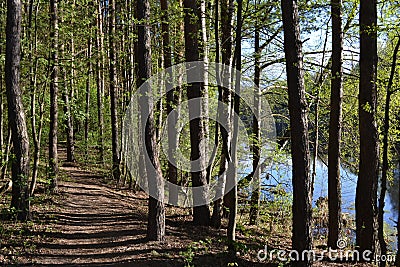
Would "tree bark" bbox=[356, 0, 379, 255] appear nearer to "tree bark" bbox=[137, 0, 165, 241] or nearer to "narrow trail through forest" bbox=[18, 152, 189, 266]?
"narrow trail through forest" bbox=[18, 152, 189, 266]

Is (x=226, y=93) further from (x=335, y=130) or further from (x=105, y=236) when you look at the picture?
(x=105, y=236)

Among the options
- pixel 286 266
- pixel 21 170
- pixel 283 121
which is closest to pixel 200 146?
pixel 286 266

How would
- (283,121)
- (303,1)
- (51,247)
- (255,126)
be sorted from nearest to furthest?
(51,247), (303,1), (255,126), (283,121)

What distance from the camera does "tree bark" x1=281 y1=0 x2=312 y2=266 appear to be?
20.5 ft

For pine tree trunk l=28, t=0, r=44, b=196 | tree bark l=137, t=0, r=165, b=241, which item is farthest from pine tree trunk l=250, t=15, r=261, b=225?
pine tree trunk l=28, t=0, r=44, b=196

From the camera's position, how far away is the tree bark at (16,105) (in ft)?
27.2

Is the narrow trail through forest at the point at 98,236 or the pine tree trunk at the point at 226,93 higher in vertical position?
the pine tree trunk at the point at 226,93

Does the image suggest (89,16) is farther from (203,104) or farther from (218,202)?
(218,202)

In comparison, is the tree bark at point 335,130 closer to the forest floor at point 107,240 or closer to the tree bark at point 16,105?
the forest floor at point 107,240

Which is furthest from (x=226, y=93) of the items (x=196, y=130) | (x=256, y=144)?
(x=256, y=144)

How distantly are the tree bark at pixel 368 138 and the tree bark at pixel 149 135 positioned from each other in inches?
158

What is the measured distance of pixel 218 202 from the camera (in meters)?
8.70

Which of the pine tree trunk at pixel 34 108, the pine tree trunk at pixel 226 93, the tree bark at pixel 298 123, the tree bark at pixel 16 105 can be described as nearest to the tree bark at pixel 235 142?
the pine tree trunk at pixel 226 93

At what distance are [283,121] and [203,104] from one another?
5.64 meters
